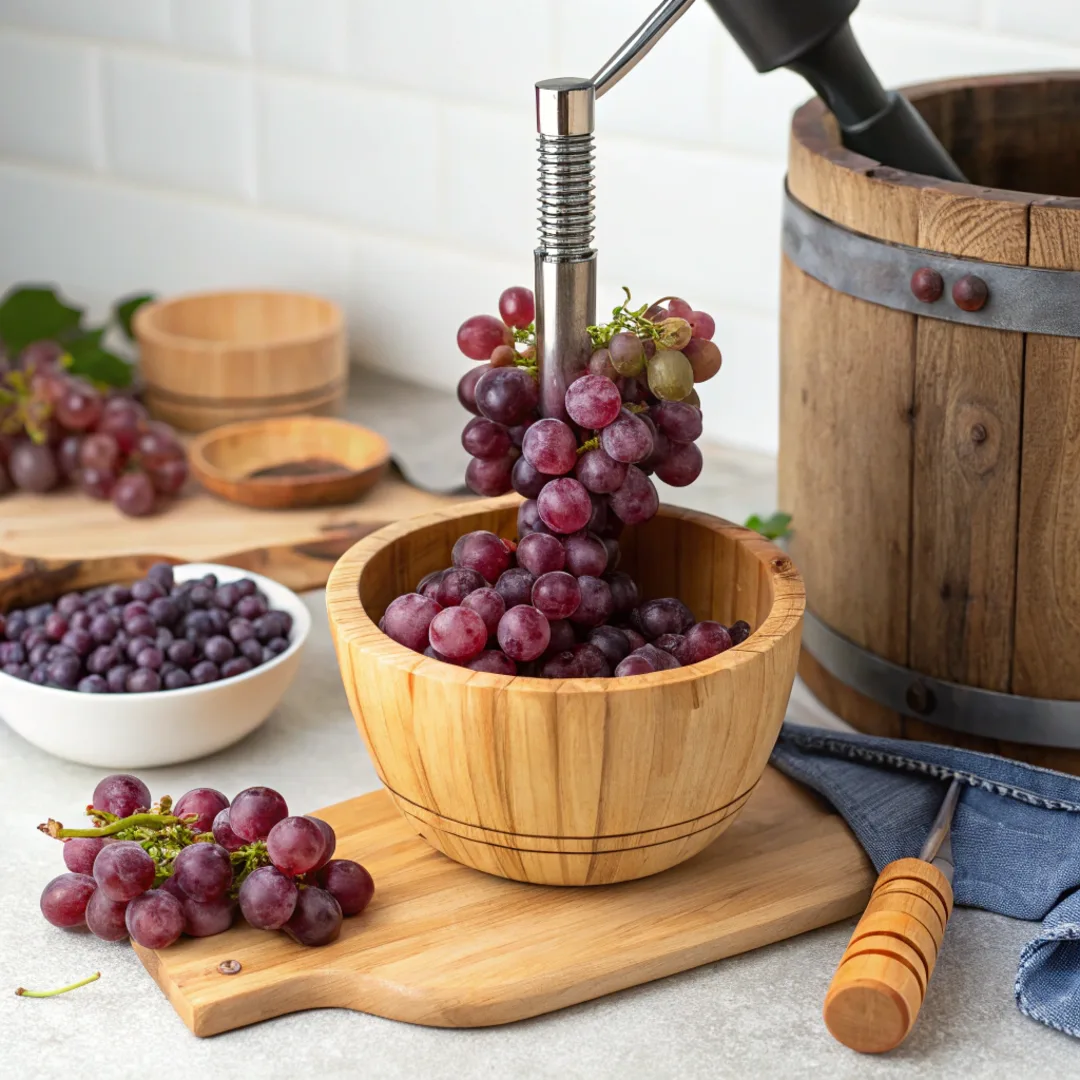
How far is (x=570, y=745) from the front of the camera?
2.67 ft

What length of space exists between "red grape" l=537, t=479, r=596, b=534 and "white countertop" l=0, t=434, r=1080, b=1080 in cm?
25

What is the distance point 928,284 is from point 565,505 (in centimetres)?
26

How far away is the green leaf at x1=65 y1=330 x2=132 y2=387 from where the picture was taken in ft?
5.47

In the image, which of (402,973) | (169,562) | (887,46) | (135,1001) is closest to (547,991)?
(402,973)

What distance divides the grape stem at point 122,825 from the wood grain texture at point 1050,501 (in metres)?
0.52

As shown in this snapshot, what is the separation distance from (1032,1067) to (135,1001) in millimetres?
459

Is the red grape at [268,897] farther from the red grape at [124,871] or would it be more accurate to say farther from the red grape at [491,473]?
the red grape at [491,473]

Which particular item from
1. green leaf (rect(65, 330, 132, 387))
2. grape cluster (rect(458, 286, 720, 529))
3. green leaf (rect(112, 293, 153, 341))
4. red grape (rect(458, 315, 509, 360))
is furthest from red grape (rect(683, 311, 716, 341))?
green leaf (rect(112, 293, 153, 341))

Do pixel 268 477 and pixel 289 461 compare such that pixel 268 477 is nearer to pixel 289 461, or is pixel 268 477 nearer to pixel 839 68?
pixel 289 461

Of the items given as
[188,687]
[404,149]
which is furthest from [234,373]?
[188,687]

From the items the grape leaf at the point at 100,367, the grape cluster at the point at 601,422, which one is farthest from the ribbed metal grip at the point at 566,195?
the grape leaf at the point at 100,367

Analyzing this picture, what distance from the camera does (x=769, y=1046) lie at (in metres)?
0.82

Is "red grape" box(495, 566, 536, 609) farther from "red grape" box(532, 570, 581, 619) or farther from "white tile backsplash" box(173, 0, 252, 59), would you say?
"white tile backsplash" box(173, 0, 252, 59)

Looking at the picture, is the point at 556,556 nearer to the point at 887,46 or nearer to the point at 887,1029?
the point at 887,1029
